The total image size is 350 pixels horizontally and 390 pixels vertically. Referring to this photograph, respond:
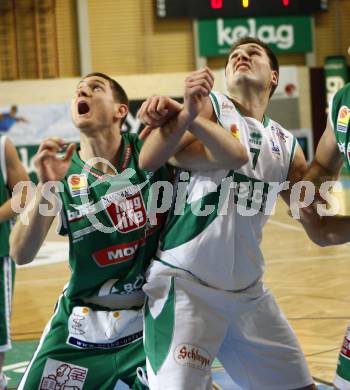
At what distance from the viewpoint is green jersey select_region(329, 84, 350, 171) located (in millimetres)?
3469

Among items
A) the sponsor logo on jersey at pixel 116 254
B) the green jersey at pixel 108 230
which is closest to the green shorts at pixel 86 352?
the green jersey at pixel 108 230

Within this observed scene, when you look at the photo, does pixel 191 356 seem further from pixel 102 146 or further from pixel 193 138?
pixel 102 146

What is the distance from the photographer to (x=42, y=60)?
17.9 metres

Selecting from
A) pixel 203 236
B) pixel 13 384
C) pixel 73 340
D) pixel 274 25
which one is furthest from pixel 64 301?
pixel 274 25

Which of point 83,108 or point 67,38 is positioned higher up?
point 67,38

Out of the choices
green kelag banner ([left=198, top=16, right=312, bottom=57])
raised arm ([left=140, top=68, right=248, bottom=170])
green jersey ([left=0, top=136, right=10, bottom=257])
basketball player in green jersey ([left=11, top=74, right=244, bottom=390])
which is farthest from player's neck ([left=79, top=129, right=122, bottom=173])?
green kelag banner ([left=198, top=16, right=312, bottom=57])

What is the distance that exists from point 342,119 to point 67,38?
1520 centimetres

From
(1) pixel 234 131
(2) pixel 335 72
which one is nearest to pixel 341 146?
(1) pixel 234 131

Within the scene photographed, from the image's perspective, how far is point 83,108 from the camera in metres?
3.86

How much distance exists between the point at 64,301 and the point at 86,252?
12.0 inches

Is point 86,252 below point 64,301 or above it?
above

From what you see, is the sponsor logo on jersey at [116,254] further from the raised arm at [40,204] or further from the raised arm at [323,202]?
the raised arm at [323,202]

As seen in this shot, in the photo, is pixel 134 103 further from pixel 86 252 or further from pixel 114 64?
pixel 86 252

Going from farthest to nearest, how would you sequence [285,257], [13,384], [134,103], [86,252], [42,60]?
1. [42,60]
2. [134,103]
3. [285,257]
4. [13,384]
5. [86,252]
